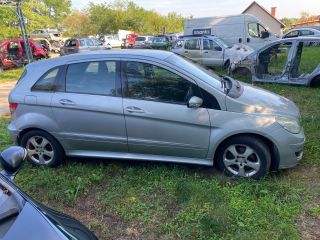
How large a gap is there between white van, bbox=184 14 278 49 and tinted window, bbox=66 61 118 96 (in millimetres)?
15282

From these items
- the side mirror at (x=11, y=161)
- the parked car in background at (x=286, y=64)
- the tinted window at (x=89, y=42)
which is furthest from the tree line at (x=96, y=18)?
the side mirror at (x=11, y=161)

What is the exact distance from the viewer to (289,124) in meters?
4.21

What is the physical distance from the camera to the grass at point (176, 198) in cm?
345

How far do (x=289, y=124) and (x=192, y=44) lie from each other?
1208 centimetres

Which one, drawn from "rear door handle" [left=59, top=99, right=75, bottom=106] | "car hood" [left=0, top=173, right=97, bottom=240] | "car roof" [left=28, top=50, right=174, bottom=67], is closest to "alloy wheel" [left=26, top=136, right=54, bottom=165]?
"rear door handle" [left=59, top=99, right=75, bottom=106]

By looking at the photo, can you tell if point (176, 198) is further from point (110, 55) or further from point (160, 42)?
point (160, 42)

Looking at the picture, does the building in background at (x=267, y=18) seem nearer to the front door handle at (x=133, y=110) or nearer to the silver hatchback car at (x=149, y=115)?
the silver hatchback car at (x=149, y=115)

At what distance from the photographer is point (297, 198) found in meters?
3.89

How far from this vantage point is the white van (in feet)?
61.4

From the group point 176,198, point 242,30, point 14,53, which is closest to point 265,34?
point 242,30

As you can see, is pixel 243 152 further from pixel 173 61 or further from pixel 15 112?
pixel 15 112

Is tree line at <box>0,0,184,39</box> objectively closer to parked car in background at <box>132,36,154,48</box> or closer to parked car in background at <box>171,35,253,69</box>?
parked car in background at <box>132,36,154,48</box>

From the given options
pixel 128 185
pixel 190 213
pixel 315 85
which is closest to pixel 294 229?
pixel 190 213

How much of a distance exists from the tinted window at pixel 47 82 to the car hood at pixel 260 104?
7.62 ft
